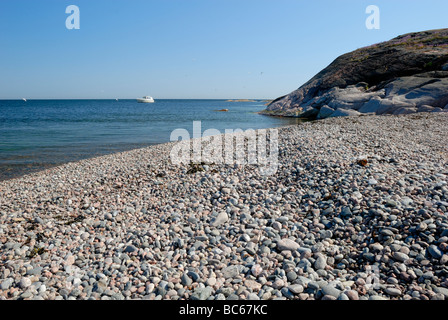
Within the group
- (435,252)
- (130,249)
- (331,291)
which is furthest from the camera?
(130,249)

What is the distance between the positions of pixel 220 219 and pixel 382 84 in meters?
40.2

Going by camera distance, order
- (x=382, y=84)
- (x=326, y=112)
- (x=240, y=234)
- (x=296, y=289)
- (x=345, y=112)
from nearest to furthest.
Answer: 1. (x=296, y=289)
2. (x=240, y=234)
3. (x=345, y=112)
4. (x=326, y=112)
5. (x=382, y=84)

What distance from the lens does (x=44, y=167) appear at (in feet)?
52.3

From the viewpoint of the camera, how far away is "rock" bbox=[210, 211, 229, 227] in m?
6.55

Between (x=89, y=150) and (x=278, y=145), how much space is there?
1475cm

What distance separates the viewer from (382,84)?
37969mm

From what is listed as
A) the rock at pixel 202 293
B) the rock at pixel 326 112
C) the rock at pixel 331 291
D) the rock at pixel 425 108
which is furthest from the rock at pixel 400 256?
the rock at pixel 326 112

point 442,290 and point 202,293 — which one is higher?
point 442,290

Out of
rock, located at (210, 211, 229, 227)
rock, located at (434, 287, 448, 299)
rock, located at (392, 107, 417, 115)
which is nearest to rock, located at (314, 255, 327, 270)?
rock, located at (434, 287, 448, 299)

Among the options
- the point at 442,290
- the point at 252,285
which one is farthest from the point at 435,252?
the point at 252,285

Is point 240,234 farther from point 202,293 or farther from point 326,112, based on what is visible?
point 326,112

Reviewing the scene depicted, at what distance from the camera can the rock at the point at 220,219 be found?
21.5 feet

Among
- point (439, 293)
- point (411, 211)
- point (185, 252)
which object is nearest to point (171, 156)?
point (185, 252)
